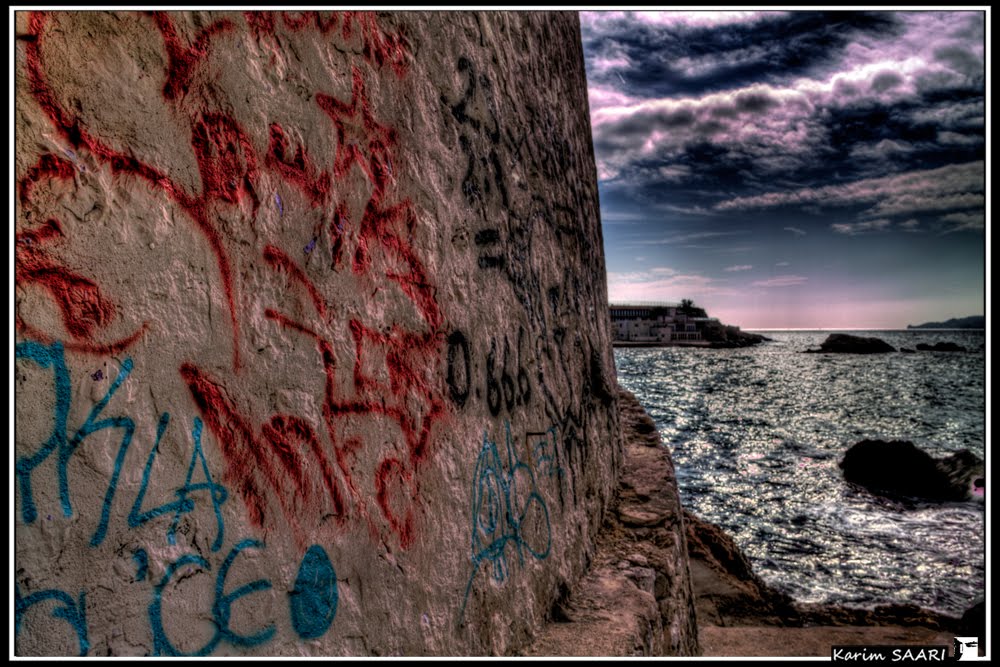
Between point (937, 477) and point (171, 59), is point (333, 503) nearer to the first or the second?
point (171, 59)

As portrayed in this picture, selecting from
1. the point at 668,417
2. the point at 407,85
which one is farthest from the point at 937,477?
the point at 407,85

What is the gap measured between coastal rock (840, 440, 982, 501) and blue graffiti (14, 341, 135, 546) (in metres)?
17.5

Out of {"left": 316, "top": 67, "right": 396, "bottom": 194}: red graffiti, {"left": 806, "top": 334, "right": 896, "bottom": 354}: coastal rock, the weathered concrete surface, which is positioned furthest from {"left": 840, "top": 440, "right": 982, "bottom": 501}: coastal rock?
{"left": 806, "top": 334, "right": 896, "bottom": 354}: coastal rock

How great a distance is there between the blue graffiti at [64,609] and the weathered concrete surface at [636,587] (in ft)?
5.37

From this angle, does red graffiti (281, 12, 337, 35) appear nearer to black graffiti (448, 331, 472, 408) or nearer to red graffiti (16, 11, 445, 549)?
red graffiti (16, 11, 445, 549)

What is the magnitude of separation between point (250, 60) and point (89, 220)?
55 centimetres

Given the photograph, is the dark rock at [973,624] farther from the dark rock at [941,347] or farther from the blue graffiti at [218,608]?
the dark rock at [941,347]

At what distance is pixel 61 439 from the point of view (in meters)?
1.08

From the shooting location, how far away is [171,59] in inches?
49.7

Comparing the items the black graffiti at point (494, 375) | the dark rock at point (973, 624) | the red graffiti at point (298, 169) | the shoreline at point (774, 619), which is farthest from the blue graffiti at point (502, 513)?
the dark rock at point (973, 624)

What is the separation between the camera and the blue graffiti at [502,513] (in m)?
2.06

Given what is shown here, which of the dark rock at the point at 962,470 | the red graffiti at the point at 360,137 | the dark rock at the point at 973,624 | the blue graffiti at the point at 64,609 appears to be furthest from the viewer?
the dark rock at the point at 962,470

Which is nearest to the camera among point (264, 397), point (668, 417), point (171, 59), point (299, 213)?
point (171, 59)

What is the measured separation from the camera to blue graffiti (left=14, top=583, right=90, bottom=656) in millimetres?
1047
